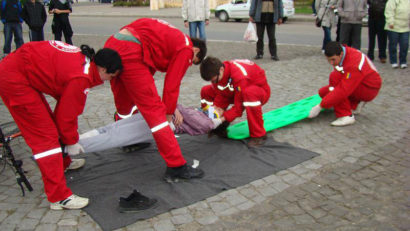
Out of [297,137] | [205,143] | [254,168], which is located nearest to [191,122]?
[205,143]

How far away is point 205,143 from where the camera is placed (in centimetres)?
461

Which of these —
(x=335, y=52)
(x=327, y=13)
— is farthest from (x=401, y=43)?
(x=335, y=52)

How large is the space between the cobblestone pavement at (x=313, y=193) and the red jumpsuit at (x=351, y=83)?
1.09 feet

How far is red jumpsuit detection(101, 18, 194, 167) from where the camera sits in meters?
3.41

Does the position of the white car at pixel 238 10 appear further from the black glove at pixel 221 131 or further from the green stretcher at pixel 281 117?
the black glove at pixel 221 131

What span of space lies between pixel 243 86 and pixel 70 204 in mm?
2277

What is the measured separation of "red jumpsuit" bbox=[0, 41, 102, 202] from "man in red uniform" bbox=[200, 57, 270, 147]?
1514 mm

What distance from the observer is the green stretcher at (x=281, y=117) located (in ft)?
15.6

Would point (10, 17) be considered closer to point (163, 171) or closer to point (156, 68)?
point (156, 68)

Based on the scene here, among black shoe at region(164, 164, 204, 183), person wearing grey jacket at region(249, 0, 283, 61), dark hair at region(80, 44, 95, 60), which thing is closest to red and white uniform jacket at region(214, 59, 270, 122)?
black shoe at region(164, 164, 204, 183)

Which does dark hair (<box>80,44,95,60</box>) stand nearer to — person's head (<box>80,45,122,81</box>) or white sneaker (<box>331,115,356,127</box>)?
person's head (<box>80,45,122,81</box>)

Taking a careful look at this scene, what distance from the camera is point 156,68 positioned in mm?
3684

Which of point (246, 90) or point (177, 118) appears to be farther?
point (246, 90)

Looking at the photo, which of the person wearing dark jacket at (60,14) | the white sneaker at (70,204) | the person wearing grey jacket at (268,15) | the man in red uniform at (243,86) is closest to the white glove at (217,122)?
the man in red uniform at (243,86)
